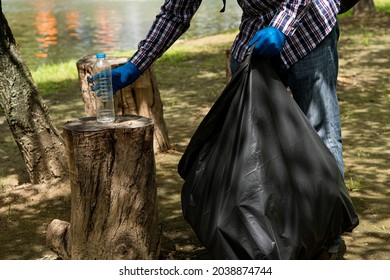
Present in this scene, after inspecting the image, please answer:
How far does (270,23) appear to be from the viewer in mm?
3699

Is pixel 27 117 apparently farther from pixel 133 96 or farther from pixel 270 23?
pixel 270 23

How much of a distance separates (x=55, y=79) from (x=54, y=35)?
24.8 ft

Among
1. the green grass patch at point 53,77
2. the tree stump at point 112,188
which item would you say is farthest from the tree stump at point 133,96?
the green grass patch at point 53,77

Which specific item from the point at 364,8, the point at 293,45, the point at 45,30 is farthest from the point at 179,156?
the point at 45,30

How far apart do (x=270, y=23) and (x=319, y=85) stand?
490mm

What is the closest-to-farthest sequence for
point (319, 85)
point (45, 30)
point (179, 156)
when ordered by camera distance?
A: point (319, 85) < point (179, 156) < point (45, 30)

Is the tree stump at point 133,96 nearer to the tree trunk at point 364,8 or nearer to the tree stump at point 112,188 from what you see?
the tree stump at point 112,188

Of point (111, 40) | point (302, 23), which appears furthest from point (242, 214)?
point (111, 40)

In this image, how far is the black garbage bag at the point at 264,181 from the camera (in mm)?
3529

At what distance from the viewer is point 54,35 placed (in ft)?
60.5

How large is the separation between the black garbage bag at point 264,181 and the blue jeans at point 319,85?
0.24m

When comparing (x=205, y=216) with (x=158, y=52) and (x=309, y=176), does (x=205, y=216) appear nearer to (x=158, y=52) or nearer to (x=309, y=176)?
(x=309, y=176)

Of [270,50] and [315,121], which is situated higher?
[270,50]

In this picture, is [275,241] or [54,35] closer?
[275,241]
